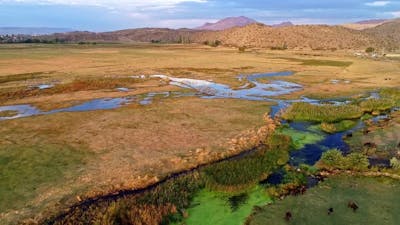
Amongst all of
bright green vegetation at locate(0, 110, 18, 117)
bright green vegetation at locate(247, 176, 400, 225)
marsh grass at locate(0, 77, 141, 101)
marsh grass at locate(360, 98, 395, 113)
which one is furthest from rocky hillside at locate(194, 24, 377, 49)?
bright green vegetation at locate(247, 176, 400, 225)

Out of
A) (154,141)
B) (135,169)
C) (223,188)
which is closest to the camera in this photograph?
(223,188)

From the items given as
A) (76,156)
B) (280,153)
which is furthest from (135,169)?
(280,153)

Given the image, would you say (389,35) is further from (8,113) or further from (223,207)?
(223,207)

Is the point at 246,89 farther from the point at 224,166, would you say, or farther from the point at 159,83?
the point at 224,166

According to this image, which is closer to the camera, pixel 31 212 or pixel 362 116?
pixel 31 212

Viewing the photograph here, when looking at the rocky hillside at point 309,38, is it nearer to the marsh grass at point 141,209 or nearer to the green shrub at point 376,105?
the green shrub at point 376,105

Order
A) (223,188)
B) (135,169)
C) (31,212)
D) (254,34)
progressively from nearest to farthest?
(31,212) < (223,188) < (135,169) < (254,34)

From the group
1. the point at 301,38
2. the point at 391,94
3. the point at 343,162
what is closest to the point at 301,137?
the point at 343,162
